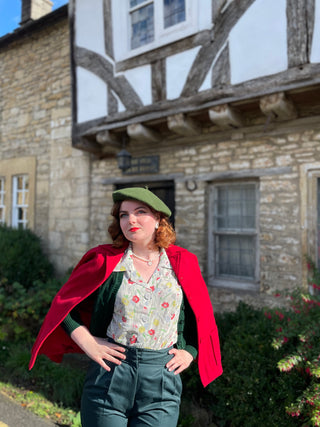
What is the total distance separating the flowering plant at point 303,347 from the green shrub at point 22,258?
4.49 meters

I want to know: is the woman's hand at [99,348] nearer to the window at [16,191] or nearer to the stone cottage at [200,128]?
the stone cottage at [200,128]

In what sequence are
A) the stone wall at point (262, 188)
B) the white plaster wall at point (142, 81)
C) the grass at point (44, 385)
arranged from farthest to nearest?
the white plaster wall at point (142, 81), the stone wall at point (262, 188), the grass at point (44, 385)

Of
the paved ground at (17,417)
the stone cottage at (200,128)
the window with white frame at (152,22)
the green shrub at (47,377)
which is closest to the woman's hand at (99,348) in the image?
the paved ground at (17,417)

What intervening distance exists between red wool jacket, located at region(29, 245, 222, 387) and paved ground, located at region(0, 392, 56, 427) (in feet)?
5.00

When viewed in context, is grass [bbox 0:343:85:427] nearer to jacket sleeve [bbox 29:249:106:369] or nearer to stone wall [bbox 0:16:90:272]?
jacket sleeve [bbox 29:249:106:369]

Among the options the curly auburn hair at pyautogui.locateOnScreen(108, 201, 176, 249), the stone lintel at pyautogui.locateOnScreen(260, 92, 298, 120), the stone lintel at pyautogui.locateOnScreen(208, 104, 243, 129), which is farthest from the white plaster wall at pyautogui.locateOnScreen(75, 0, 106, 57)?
the curly auburn hair at pyautogui.locateOnScreen(108, 201, 176, 249)

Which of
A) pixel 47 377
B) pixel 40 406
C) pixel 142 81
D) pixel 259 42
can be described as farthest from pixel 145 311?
pixel 142 81

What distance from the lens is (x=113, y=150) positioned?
6.20m

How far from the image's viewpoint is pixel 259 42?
4.09 m

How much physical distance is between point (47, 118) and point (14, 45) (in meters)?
2.18

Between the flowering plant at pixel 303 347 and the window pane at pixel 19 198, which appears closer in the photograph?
the flowering plant at pixel 303 347

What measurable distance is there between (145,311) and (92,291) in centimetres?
28

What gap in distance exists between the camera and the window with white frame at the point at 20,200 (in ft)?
25.5

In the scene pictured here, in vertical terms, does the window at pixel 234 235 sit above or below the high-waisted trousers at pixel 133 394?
above
